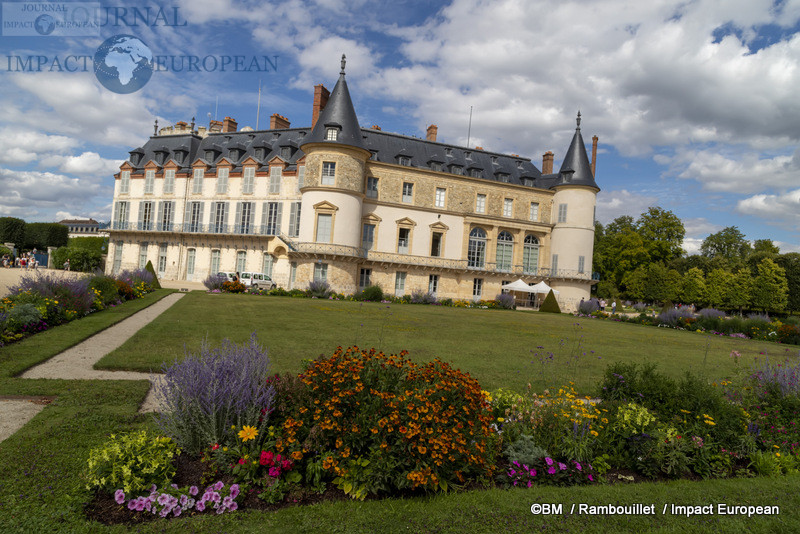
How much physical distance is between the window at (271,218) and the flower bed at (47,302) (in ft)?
56.1

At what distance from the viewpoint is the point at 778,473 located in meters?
4.91

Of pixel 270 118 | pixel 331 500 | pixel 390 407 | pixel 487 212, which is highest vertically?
pixel 270 118

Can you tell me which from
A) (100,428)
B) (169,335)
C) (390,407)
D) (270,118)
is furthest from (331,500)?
(270,118)

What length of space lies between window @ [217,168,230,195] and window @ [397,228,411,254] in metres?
13.5

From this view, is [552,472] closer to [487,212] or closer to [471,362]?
[471,362]

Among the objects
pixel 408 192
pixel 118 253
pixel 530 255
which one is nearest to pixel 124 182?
pixel 118 253

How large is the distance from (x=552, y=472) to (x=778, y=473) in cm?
265

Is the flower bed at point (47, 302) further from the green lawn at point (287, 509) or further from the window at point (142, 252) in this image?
the window at point (142, 252)

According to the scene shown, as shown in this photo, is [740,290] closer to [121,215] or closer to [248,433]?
[248,433]

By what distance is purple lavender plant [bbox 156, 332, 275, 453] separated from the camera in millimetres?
4078

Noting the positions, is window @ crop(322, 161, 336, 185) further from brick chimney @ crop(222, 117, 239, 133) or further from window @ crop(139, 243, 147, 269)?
window @ crop(139, 243, 147, 269)

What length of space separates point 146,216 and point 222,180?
7123 millimetres

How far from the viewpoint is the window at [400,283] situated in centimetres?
3306

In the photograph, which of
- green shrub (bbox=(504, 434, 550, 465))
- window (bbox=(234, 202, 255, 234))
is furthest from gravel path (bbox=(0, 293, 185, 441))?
window (bbox=(234, 202, 255, 234))
